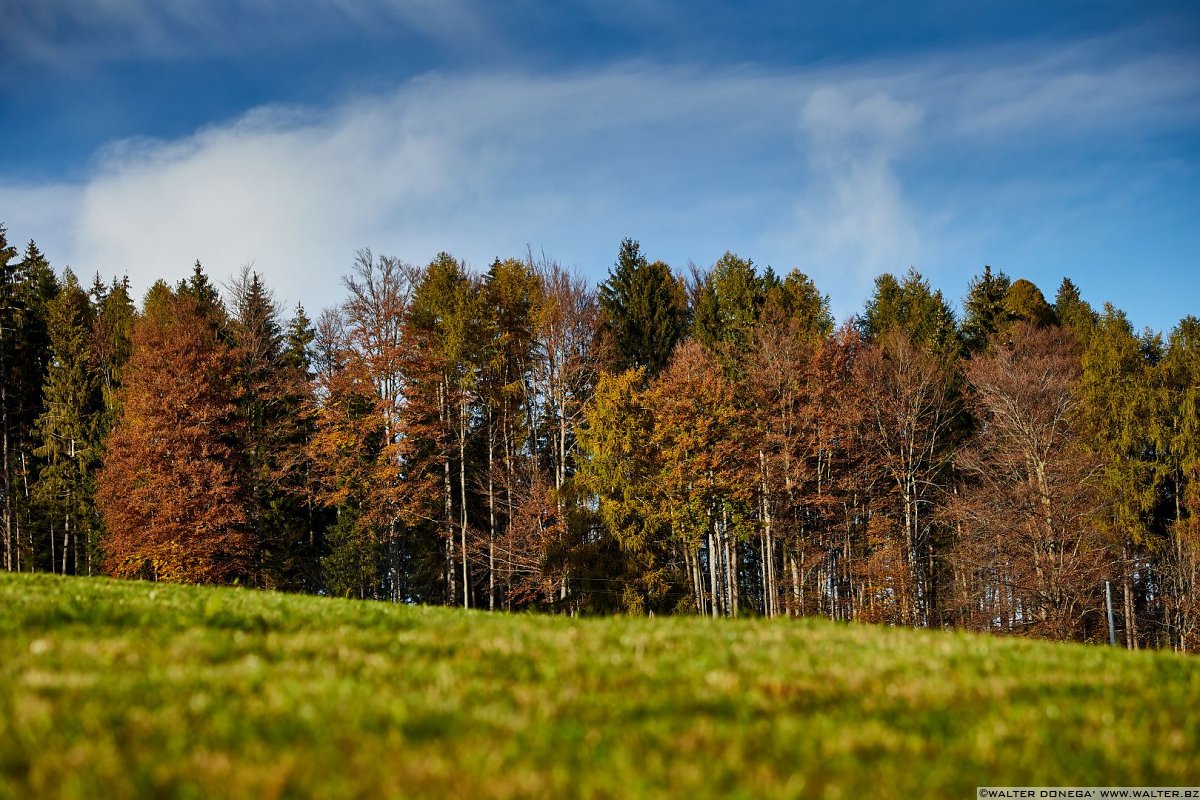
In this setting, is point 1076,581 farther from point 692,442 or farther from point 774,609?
point 692,442

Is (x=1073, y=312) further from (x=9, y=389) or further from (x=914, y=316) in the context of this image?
(x=9, y=389)

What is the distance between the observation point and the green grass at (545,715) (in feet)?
13.6

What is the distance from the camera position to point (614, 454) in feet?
125

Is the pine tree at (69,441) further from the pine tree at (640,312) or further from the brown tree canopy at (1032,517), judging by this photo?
the brown tree canopy at (1032,517)

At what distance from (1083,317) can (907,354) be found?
76.8 feet

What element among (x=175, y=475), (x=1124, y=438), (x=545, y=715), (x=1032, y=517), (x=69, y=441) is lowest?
(x=1032, y=517)

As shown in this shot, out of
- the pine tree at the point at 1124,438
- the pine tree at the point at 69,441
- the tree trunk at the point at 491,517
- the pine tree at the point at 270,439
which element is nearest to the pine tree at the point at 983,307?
the pine tree at the point at 1124,438

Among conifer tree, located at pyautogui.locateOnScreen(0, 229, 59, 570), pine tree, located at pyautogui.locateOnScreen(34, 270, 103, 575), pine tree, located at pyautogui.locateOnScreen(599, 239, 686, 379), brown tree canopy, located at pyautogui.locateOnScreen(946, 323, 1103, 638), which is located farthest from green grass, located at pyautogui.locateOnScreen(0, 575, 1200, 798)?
conifer tree, located at pyautogui.locateOnScreen(0, 229, 59, 570)

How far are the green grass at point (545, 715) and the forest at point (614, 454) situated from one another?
2937 cm

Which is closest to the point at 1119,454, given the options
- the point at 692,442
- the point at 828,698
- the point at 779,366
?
the point at 779,366

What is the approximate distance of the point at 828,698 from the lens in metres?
6.01

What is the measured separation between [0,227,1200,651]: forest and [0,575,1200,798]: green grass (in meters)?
29.4

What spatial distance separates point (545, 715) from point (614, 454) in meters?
33.0

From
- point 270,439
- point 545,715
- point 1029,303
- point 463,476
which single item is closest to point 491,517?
point 463,476
